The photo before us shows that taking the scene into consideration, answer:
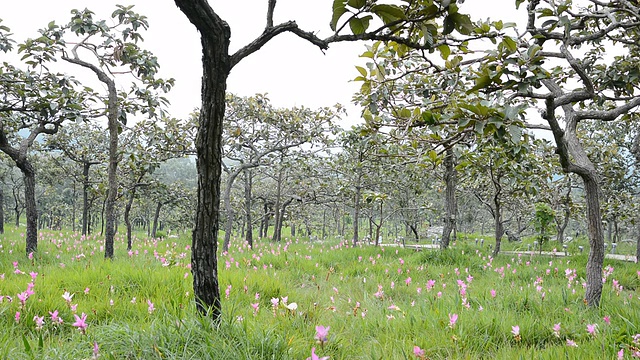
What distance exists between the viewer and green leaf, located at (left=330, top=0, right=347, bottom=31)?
5.37ft

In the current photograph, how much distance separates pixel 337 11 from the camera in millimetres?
1688

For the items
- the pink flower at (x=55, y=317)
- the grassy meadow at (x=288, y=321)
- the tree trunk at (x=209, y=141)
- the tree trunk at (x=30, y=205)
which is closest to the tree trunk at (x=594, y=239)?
the grassy meadow at (x=288, y=321)

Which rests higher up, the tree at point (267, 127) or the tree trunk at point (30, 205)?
the tree at point (267, 127)

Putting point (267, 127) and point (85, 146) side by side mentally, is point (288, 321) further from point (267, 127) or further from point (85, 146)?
point (85, 146)

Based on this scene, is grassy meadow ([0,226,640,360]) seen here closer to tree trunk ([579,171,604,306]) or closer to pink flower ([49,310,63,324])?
pink flower ([49,310,63,324])

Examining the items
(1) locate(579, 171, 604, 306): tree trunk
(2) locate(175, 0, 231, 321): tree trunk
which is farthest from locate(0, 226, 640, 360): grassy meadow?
(2) locate(175, 0, 231, 321): tree trunk

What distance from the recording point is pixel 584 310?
384cm

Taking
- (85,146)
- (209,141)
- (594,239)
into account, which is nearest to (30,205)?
(209,141)

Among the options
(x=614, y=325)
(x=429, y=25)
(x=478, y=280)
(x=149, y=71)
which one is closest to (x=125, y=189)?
(x=149, y=71)

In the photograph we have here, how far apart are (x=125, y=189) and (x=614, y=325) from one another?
868 cm

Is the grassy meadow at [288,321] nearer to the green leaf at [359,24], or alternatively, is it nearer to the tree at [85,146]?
the green leaf at [359,24]

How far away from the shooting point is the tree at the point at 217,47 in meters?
1.75

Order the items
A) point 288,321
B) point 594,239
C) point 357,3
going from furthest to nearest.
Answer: point 594,239 → point 288,321 → point 357,3

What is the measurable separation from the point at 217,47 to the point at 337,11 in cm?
83
